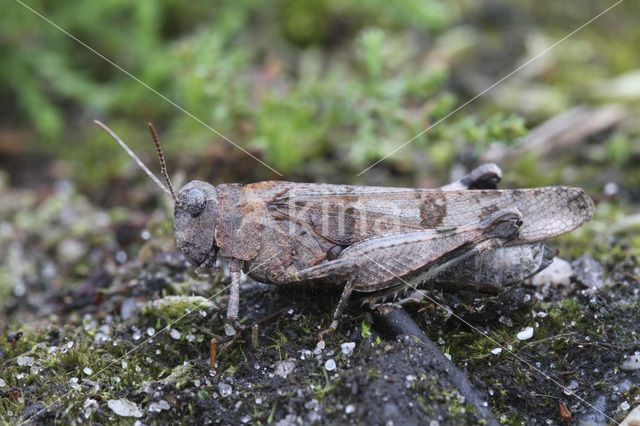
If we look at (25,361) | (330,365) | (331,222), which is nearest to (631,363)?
(330,365)

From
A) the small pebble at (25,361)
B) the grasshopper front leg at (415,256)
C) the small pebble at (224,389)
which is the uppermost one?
the grasshopper front leg at (415,256)

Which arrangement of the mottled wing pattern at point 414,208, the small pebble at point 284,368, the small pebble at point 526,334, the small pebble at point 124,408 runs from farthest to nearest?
the mottled wing pattern at point 414,208
the small pebble at point 526,334
the small pebble at point 284,368
the small pebble at point 124,408

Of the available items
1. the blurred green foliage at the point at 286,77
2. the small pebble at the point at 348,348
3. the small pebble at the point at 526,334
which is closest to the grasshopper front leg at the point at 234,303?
the small pebble at the point at 348,348

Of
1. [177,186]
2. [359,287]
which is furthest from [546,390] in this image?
[177,186]

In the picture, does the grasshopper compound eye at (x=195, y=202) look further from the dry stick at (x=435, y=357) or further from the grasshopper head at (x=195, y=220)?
the dry stick at (x=435, y=357)

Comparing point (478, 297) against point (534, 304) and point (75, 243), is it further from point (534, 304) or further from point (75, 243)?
point (75, 243)

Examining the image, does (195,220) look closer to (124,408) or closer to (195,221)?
(195,221)
